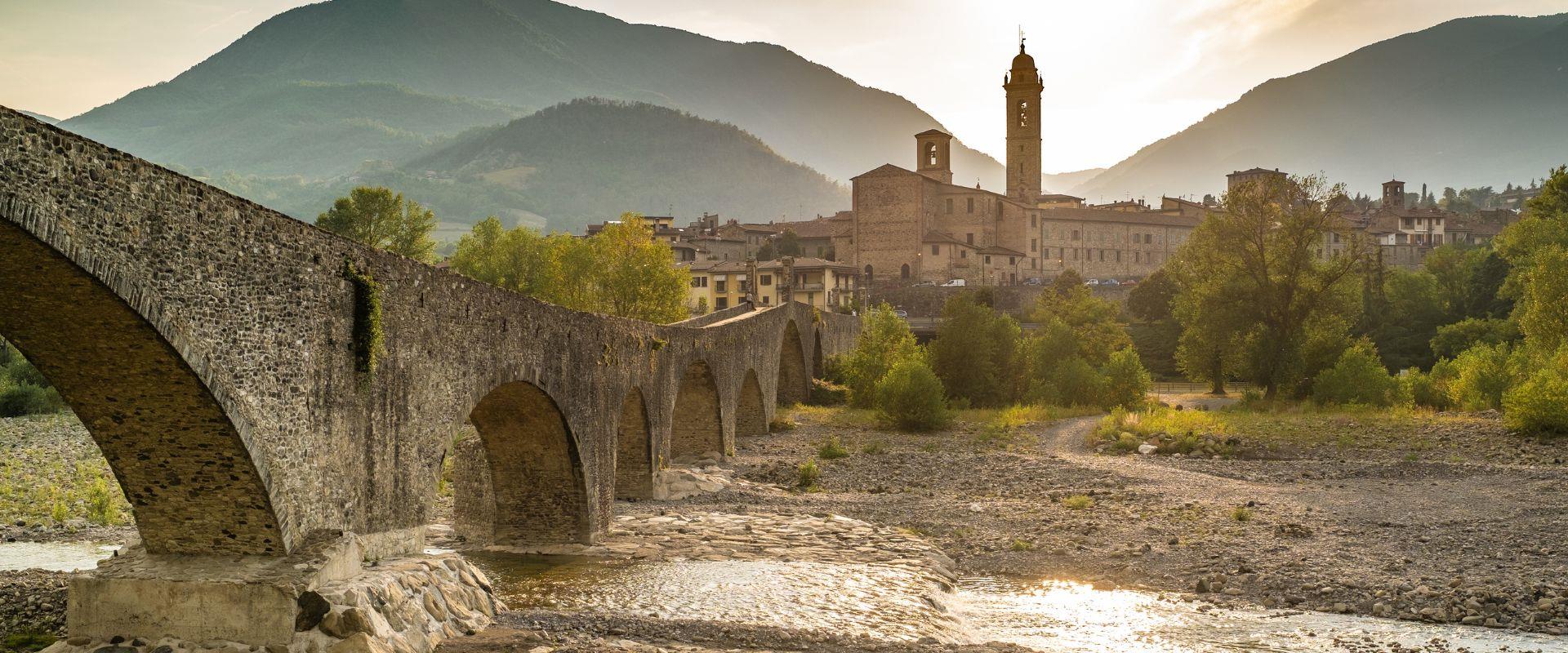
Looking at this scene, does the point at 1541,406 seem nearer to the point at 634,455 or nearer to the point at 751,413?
the point at 751,413

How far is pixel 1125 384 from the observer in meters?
49.1

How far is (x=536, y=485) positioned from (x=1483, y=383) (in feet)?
111

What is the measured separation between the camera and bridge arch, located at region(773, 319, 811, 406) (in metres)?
54.3

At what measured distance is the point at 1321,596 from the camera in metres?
17.9

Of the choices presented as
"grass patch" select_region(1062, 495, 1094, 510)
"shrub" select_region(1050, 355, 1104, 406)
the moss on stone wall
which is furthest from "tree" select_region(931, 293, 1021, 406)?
the moss on stone wall

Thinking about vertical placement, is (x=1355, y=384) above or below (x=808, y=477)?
above

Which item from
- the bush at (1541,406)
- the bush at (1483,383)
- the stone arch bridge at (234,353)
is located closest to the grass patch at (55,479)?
the stone arch bridge at (234,353)

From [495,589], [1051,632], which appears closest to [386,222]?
[495,589]

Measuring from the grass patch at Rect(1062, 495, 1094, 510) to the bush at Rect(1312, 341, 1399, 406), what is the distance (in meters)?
21.2

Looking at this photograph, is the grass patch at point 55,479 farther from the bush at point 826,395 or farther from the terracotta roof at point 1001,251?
the terracotta roof at point 1001,251

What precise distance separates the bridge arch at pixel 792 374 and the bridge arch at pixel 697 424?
1873 centimetres

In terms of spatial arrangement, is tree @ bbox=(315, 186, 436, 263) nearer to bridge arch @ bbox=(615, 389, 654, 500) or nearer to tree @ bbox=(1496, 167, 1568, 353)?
bridge arch @ bbox=(615, 389, 654, 500)

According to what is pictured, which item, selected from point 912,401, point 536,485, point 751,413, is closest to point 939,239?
point 912,401

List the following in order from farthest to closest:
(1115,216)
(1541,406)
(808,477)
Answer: (1115,216) < (1541,406) < (808,477)
